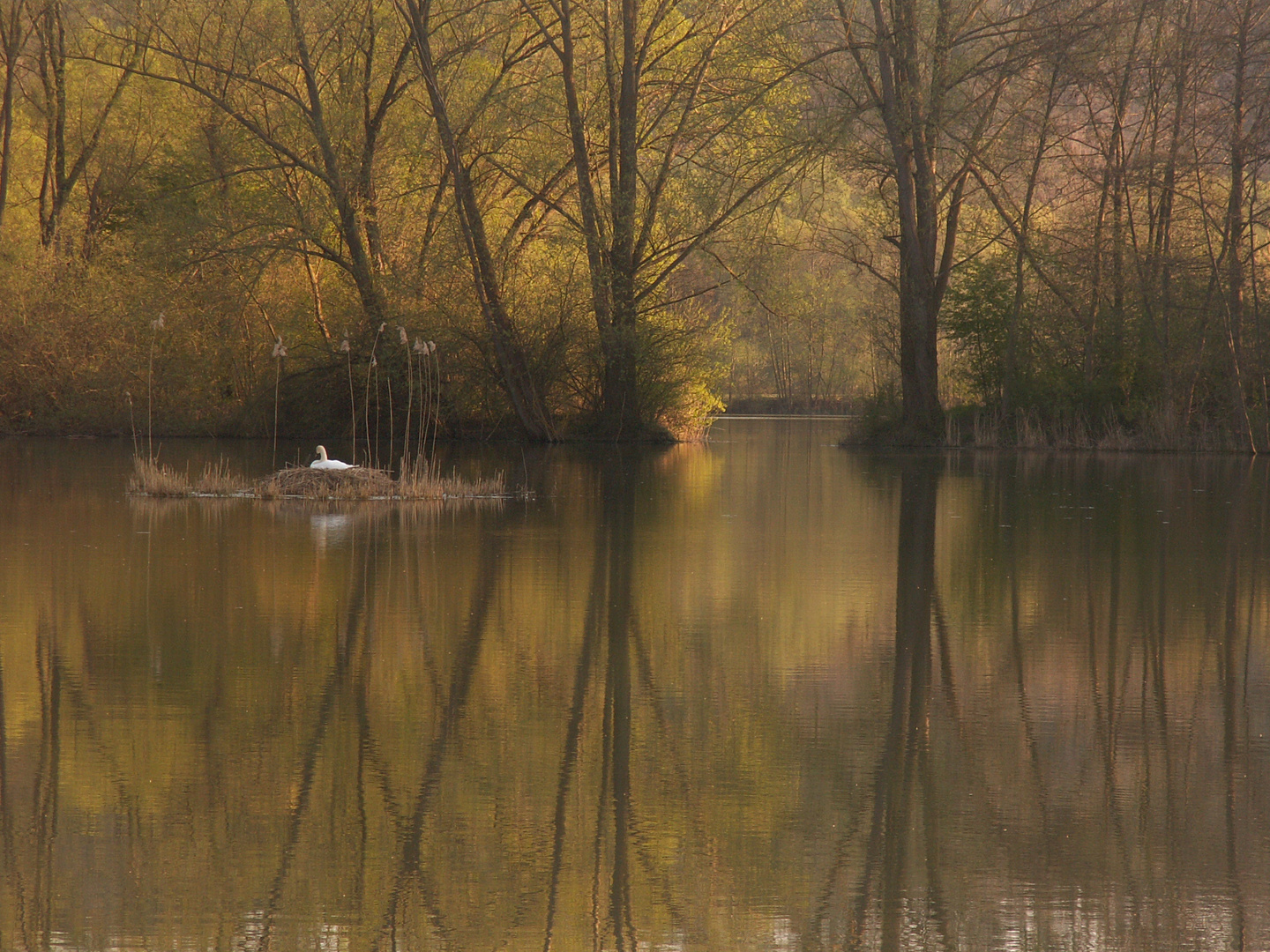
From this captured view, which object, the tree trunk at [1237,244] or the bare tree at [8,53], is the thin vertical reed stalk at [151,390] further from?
the tree trunk at [1237,244]

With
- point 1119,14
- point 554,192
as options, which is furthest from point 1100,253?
point 554,192

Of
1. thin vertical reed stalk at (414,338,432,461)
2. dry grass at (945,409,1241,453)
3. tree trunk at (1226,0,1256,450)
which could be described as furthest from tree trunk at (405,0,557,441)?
tree trunk at (1226,0,1256,450)

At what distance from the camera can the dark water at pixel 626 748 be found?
3.31m

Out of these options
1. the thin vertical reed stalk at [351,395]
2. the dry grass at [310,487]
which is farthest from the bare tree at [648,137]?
the dry grass at [310,487]

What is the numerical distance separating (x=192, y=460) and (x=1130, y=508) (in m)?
13.8

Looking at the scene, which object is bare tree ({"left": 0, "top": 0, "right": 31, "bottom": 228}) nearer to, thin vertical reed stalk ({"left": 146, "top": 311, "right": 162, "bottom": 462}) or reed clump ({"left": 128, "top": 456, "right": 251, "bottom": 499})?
thin vertical reed stalk ({"left": 146, "top": 311, "right": 162, "bottom": 462})

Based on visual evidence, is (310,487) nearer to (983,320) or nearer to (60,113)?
(983,320)

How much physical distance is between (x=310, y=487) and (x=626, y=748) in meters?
10.3

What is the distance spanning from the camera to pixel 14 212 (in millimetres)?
32656

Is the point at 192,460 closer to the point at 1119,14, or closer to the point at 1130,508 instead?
the point at 1130,508

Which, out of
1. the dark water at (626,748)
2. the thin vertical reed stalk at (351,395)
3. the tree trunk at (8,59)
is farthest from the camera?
the tree trunk at (8,59)

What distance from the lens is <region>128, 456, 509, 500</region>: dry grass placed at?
14352 millimetres

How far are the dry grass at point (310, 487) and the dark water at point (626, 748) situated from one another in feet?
13.4

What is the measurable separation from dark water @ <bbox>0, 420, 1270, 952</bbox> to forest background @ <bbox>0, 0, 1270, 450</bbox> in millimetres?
15609
